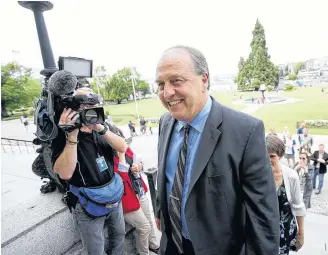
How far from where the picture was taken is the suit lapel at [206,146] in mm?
1404

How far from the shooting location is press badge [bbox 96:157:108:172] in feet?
6.65

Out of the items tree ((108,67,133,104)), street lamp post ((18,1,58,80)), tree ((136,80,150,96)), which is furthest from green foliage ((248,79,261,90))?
street lamp post ((18,1,58,80))

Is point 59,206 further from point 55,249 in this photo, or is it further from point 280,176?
point 280,176

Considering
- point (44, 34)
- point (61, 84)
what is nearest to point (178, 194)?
point (61, 84)

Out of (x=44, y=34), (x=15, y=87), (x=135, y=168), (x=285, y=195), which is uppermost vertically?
(x=15, y=87)

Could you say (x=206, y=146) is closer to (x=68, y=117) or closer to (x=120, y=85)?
(x=68, y=117)

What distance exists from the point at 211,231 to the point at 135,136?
740 inches

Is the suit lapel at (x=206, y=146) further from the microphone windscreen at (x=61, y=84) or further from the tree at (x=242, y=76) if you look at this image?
the tree at (x=242, y=76)

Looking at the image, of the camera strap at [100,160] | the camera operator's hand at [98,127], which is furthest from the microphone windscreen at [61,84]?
the camera strap at [100,160]

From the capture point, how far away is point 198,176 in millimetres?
1398

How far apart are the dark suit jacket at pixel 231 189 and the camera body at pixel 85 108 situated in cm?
96

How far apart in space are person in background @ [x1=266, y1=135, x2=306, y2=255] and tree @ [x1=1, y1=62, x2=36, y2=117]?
43.6m

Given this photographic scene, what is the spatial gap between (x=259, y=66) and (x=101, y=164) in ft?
152

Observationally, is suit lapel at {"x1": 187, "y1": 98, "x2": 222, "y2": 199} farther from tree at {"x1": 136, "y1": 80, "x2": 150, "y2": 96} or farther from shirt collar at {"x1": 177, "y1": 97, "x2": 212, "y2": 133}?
tree at {"x1": 136, "y1": 80, "x2": 150, "y2": 96}
